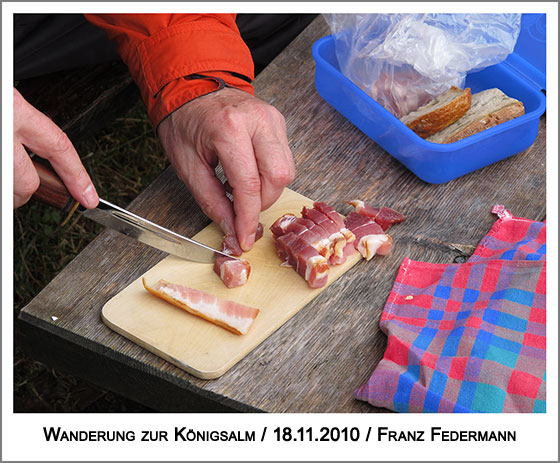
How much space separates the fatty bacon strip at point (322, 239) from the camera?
192 cm

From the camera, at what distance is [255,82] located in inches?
102

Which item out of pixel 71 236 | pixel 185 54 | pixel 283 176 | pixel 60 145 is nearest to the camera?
pixel 60 145

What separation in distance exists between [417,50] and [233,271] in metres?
1.00

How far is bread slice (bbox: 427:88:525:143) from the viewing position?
2.21 m

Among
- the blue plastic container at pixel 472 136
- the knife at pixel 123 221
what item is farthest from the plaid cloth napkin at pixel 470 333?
the knife at pixel 123 221

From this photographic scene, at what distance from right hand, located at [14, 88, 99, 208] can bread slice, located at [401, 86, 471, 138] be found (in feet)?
3.44

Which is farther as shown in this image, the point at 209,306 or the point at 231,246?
the point at 231,246

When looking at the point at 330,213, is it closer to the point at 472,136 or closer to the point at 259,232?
the point at 259,232

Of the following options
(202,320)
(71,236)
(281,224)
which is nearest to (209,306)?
(202,320)

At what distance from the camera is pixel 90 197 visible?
1.88 m

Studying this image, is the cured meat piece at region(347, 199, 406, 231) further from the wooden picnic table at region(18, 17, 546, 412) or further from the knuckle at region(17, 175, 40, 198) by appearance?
the knuckle at region(17, 175, 40, 198)

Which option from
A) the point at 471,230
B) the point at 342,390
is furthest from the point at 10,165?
the point at 471,230

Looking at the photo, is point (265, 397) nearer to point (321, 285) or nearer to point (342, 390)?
point (342, 390)

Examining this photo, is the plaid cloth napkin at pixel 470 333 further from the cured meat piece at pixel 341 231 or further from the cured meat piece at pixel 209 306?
the cured meat piece at pixel 209 306
